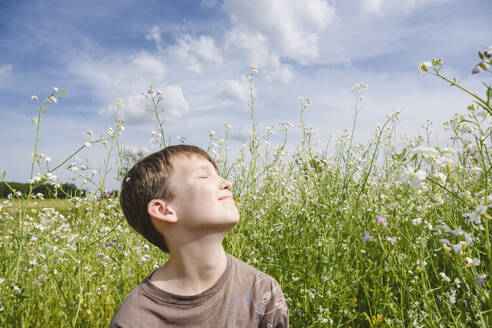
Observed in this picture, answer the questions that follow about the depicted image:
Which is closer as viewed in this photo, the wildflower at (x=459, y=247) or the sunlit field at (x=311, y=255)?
the wildflower at (x=459, y=247)

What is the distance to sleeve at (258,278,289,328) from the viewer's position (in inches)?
70.6

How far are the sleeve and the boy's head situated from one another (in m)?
0.46

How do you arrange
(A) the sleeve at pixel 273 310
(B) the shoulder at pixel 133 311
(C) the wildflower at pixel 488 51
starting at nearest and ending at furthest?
1. (C) the wildflower at pixel 488 51
2. (B) the shoulder at pixel 133 311
3. (A) the sleeve at pixel 273 310

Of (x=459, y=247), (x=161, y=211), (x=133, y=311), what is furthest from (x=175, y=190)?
(x=459, y=247)

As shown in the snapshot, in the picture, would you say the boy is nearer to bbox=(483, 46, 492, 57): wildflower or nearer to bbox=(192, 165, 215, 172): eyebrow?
bbox=(192, 165, 215, 172): eyebrow

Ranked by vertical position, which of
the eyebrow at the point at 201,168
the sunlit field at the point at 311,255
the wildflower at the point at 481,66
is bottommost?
the sunlit field at the point at 311,255

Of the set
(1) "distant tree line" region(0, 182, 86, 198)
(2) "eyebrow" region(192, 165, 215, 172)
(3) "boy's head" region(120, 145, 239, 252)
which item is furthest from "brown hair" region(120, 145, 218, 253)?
(1) "distant tree line" region(0, 182, 86, 198)

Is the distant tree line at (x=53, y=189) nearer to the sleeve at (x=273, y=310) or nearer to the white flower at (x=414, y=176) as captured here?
the sleeve at (x=273, y=310)

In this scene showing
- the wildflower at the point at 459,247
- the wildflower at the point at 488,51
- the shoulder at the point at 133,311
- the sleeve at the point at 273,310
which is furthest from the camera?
the sleeve at the point at 273,310

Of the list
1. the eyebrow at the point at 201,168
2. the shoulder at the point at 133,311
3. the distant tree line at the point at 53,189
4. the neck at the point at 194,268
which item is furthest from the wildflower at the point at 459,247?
the distant tree line at the point at 53,189

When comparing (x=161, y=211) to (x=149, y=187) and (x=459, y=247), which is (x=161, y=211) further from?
(x=459, y=247)

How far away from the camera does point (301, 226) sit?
356cm

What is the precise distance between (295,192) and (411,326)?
236 cm

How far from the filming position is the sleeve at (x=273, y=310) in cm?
179
